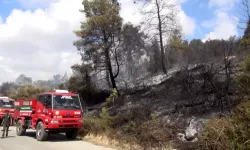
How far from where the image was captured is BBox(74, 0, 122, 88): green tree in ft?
99.5

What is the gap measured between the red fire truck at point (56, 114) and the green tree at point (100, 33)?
1309 centimetres

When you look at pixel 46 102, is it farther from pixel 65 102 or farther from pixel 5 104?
pixel 5 104

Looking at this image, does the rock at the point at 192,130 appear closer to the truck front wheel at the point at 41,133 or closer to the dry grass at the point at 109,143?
the dry grass at the point at 109,143

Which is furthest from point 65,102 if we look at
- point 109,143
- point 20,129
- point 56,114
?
point 20,129

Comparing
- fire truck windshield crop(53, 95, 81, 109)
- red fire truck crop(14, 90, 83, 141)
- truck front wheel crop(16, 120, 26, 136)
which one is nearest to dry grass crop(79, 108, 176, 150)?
red fire truck crop(14, 90, 83, 141)

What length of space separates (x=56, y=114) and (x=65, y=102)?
3.31ft

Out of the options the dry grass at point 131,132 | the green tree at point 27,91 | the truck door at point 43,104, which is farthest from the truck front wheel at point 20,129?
the green tree at point 27,91

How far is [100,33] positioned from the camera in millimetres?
31000

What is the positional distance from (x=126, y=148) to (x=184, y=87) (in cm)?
754

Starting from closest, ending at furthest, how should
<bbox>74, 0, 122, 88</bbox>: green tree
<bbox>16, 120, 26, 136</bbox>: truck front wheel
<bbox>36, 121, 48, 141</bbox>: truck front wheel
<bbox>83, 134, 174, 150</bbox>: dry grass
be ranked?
<bbox>83, 134, 174, 150</bbox>: dry grass
<bbox>36, 121, 48, 141</bbox>: truck front wheel
<bbox>16, 120, 26, 136</bbox>: truck front wheel
<bbox>74, 0, 122, 88</bbox>: green tree

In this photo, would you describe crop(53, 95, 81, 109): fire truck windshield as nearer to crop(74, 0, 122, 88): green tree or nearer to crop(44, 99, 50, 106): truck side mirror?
crop(44, 99, 50, 106): truck side mirror

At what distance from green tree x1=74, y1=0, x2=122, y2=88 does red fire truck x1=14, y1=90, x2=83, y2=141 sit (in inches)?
515

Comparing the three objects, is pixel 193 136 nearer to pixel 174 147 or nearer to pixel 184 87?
pixel 174 147

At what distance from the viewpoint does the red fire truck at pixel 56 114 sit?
16297 mm
